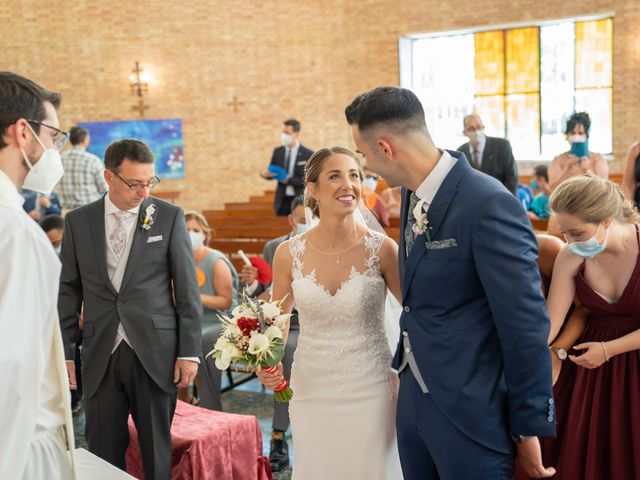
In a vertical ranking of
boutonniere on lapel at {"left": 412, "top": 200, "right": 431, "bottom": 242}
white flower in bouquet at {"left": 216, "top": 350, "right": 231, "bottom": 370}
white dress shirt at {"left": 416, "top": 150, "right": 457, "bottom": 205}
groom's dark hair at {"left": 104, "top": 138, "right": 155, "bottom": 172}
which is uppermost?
groom's dark hair at {"left": 104, "top": 138, "right": 155, "bottom": 172}

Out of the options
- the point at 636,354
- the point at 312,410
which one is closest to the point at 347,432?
the point at 312,410

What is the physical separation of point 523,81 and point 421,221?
14105 mm

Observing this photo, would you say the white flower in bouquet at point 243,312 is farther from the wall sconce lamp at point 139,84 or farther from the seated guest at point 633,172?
the wall sconce lamp at point 139,84

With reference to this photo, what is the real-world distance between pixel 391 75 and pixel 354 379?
13547 millimetres

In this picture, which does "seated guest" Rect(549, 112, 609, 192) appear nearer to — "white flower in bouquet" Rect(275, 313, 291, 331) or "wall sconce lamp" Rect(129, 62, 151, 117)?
"white flower in bouquet" Rect(275, 313, 291, 331)

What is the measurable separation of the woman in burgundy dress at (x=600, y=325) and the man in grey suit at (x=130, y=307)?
175 centimetres

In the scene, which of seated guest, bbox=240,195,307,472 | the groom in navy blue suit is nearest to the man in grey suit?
seated guest, bbox=240,195,307,472

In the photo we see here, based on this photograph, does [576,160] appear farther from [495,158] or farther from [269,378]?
[269,378]

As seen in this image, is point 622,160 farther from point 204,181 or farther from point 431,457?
point 431,457

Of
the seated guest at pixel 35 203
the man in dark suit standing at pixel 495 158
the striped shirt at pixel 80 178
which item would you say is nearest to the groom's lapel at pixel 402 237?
the man in dark suit standing at pixel 495 158

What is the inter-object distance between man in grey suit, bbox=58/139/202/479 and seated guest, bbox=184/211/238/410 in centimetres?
174

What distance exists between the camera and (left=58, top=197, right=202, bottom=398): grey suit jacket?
363 cm

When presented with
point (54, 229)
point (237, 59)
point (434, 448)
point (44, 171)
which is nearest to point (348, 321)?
point (434, 448)

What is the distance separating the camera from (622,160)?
47.6 feet
